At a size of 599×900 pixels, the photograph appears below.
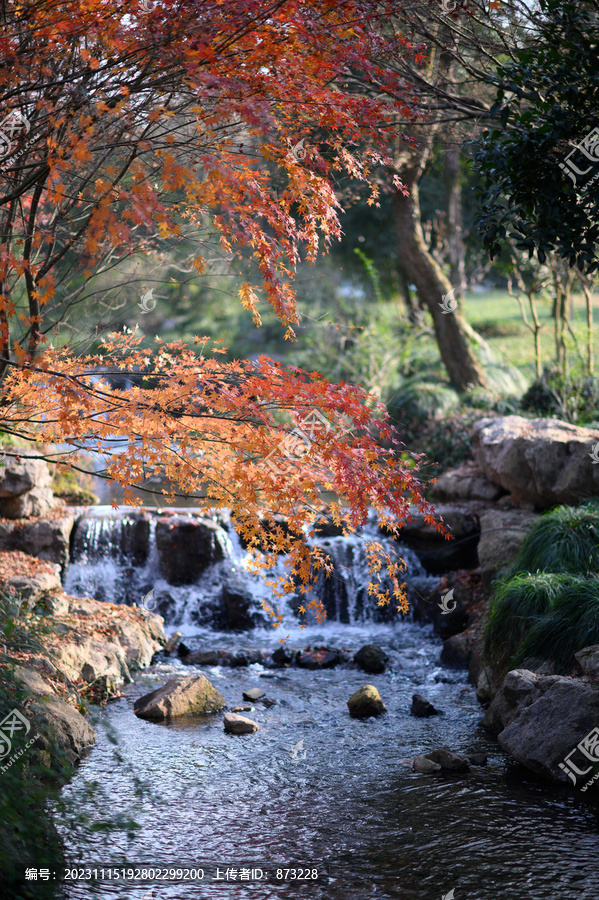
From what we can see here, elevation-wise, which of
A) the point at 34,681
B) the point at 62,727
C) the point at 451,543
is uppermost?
the point at 34,681

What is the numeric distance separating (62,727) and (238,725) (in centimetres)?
147

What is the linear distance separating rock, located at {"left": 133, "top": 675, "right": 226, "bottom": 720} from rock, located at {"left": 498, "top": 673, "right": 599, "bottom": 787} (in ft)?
8.61

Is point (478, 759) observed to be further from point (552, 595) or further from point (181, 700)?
point (181, 700)

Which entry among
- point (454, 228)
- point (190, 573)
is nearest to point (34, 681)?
point (190, 573)

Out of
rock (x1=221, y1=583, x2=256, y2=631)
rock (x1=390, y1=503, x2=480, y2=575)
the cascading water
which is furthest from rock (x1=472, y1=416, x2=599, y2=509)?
rock (x1=221, y1=583, x2=256, y2=631)

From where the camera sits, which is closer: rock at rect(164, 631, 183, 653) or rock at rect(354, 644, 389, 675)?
rock at rect(354, 644, 389, 675)

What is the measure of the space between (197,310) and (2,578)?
69.8 ft

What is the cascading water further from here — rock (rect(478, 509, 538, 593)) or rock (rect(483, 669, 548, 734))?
rock (rect(483, 669, 548, 734))

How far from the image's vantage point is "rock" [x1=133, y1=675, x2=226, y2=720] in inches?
258

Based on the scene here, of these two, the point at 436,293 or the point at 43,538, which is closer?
the point at 43,538

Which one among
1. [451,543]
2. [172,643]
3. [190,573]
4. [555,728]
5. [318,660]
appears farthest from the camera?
[190,573]

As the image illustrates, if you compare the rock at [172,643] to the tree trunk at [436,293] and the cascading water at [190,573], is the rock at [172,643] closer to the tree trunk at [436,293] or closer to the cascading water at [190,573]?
the cascading water at [190,573]

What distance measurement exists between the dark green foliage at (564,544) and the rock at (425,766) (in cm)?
219

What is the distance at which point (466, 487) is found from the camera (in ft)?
36.2
